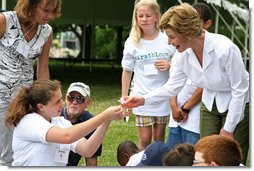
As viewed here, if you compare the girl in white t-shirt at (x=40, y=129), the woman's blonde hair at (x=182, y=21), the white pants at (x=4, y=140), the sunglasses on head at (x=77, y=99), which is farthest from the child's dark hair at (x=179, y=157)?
the white pants at (x=4, y=140)

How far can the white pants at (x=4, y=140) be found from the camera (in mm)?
2965

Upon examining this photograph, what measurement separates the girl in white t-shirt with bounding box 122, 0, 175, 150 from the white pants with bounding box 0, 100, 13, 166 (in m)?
0.94

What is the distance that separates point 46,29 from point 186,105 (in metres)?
0.95

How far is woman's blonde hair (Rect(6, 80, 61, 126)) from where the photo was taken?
2.48 meters

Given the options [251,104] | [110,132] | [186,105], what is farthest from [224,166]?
[110,132]

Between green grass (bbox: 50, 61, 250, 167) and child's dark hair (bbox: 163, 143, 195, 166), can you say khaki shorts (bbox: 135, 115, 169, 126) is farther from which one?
child's dark hair (bbox: 163, 143, 195, 166)

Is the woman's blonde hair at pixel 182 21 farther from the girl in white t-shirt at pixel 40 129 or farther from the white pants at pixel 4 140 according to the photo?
the white pants at pixel 4 140

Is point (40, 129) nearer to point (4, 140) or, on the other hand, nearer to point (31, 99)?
point (31, 99)

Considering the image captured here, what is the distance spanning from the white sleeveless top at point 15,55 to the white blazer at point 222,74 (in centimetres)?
75

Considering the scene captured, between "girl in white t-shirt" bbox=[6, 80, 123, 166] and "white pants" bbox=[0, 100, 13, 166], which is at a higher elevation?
"girl in white t-shirt" bbox=[6, 80, 123, 166]

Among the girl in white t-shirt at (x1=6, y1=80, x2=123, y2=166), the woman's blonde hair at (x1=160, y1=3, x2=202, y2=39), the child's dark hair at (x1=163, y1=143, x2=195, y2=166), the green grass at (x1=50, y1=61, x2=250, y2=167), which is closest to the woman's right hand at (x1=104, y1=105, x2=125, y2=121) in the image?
the girl in white t-shirt at (x1=6, y1=80, x2=123, y2=166)

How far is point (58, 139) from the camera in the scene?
92.0 inches

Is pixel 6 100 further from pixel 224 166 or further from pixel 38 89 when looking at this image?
pixel 224 166

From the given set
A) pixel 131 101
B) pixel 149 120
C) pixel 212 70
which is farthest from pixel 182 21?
pixel 149 120
